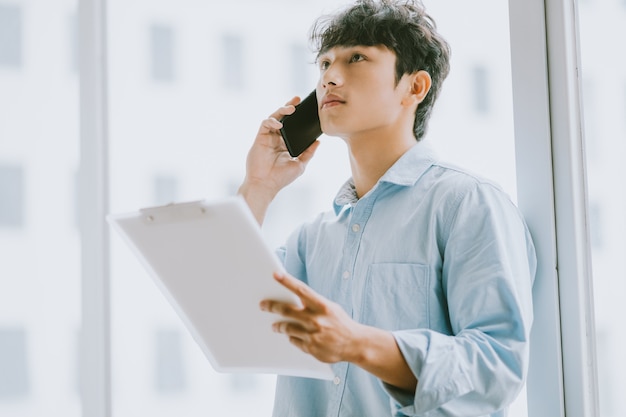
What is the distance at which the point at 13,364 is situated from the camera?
163cm

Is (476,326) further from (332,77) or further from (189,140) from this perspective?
(189,140)

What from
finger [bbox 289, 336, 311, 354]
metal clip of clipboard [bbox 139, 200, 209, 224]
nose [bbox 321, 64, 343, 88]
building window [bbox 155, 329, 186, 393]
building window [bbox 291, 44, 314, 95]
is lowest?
building window [bbox 155, 329, 186, 393]

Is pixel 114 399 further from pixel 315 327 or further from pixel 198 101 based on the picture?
pixel 315 327

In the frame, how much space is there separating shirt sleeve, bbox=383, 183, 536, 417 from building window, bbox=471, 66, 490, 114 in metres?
0.33

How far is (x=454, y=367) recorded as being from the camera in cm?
98

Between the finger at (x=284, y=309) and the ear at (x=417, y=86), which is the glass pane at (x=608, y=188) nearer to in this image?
the ear at (x=417, y=86)

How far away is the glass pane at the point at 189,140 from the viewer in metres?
1.62

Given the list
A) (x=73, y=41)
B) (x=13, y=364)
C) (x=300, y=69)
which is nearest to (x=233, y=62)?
(x=300, y=69)

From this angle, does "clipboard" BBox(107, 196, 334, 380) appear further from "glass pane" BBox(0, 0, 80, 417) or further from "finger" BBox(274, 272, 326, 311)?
"glass pane" BBox(0, 0, 80, 417)

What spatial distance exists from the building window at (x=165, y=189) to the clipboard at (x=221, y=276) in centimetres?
54

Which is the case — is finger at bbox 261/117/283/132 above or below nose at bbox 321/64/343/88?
below

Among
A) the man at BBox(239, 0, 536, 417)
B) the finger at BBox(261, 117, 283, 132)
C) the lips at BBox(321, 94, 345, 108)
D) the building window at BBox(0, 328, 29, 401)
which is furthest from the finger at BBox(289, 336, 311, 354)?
the building window at BBox(0, 328, 29, 401)

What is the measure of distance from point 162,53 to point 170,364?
2.32 feet

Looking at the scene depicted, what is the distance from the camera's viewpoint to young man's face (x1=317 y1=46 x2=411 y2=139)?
1.28m
